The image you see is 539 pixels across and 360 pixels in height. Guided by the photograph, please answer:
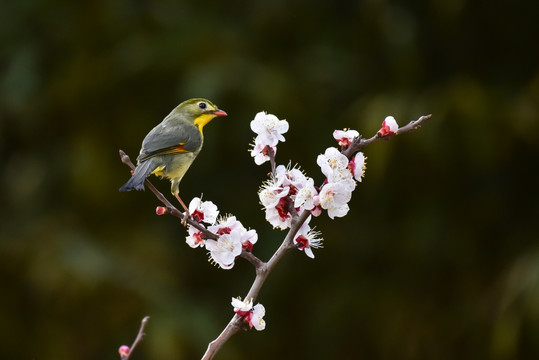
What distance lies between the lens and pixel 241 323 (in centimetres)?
113

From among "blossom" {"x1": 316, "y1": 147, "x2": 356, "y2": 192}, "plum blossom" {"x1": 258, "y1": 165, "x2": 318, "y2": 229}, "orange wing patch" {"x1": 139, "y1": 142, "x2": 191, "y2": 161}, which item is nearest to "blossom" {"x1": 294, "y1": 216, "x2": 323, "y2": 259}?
"plum blossom" {"x1": 258, "y1": 165, "x2": 318, "y2": 229}

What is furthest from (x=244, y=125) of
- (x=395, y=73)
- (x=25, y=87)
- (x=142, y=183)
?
(x=142, y=183)

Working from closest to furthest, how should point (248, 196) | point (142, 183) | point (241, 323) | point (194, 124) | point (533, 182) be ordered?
point (241, 323)
point (142, 183)
point (194, 124)
point (533, 182)
point (248, 196)

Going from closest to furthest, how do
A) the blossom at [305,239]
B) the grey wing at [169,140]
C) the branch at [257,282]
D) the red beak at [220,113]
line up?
the branch at [257,282] < the blossom at [305,239] < the grey wing at [169,140] < the red beak at [220,113]

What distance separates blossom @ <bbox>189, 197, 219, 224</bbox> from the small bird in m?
0.05

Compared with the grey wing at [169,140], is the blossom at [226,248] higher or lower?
lower

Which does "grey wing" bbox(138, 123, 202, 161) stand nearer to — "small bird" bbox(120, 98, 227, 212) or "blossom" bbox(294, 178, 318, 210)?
"small bird" bbox(120, 98, 227, 212)

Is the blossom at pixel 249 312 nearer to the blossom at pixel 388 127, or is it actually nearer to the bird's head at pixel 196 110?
the blossom at pixel 388 127

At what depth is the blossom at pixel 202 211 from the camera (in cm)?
129

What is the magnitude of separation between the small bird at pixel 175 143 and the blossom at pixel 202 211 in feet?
0.17

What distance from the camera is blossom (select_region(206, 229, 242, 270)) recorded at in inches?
48.0

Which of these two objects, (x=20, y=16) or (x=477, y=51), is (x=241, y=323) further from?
(x=20, y=16)

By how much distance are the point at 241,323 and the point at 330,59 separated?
3.60 meters

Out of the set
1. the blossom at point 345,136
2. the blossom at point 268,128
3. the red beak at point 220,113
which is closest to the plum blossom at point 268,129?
Result: the blossom at point 268,128
